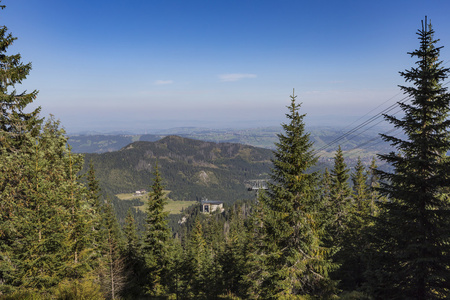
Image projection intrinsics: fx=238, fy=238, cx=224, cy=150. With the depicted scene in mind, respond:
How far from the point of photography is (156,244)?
25328 mm

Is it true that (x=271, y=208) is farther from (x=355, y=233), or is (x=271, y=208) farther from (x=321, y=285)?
(x=355, y=233)

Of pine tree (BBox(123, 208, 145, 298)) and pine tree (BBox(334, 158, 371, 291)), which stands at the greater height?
pine tree (BBox(334, 158, 371, 291))

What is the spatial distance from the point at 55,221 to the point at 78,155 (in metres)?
6.23

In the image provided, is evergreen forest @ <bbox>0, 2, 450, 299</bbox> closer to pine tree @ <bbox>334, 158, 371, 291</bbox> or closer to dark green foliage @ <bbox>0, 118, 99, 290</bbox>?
dark green foliage @ <bbox>0, 118, 99, 290</bbox>

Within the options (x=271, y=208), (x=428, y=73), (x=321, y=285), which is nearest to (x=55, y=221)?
(x=271, y=208)

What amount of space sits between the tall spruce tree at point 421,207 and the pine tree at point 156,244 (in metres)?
19.8

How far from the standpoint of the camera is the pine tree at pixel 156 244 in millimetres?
25000

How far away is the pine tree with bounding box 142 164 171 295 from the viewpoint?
2500cm

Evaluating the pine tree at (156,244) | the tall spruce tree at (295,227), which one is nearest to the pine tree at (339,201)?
the tall spruce tree at (295,227)

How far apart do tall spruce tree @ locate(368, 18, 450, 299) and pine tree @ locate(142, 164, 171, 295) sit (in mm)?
19839

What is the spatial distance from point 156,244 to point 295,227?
1669cm

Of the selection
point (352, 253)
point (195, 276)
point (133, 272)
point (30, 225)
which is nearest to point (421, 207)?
point (352, 253)

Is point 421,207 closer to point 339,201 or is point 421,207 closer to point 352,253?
point 352,253

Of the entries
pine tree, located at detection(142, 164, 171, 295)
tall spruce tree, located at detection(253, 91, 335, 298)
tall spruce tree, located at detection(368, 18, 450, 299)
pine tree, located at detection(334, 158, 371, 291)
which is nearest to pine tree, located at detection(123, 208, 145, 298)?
pine tree, located at detection(142, 164, 171, 295)
